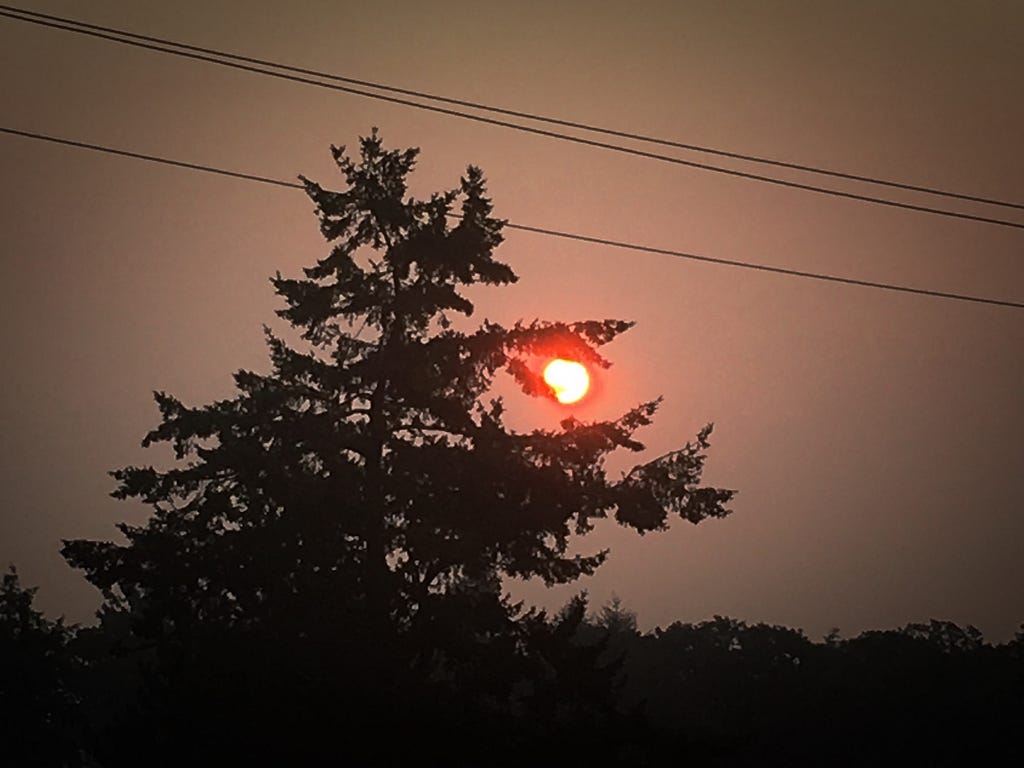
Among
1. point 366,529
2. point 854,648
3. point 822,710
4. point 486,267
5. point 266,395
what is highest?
point 854,648

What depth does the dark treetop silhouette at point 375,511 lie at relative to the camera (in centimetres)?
2156

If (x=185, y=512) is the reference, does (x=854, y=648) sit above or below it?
above

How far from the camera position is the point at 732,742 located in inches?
889

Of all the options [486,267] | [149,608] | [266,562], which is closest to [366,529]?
[266,562]

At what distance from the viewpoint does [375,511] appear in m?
23.0

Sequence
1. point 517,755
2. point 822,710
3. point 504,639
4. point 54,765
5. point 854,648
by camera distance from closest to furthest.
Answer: point 517,755 < point 504,639 < point 54,765 < point 822,710 < point 854,648

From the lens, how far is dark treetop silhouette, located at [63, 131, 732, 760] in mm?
21562

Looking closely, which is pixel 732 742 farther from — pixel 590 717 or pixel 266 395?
pixel 266 395

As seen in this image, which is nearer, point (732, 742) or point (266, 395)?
point (732, 742)

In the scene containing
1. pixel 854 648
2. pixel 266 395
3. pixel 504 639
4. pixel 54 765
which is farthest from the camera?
pixel 854 648

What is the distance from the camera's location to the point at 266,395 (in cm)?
2514

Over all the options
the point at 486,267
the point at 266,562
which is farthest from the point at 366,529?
the point at 486,267

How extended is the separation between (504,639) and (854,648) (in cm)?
8141

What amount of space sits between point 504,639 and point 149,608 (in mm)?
7419
